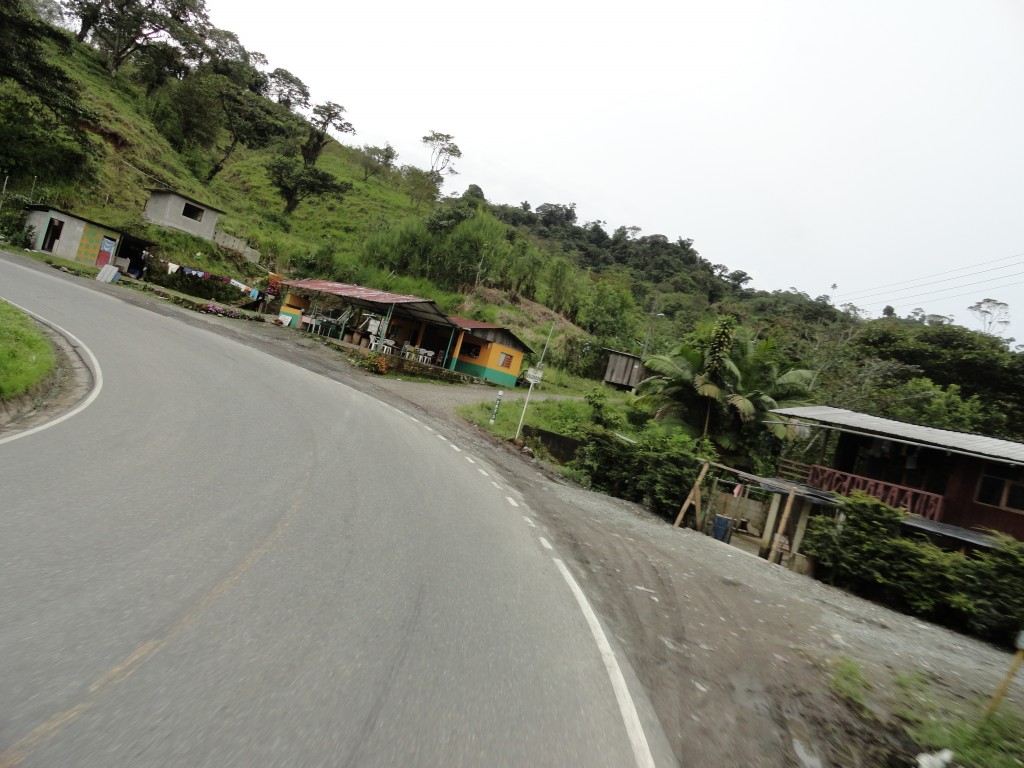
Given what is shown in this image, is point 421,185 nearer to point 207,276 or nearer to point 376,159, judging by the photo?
point 376,159

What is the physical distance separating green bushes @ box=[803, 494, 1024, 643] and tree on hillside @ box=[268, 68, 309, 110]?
93.0 m

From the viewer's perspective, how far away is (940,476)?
16.5 metres

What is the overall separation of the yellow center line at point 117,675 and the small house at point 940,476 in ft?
47.1

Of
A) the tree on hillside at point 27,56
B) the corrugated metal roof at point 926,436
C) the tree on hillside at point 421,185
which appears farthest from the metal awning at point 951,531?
the tree on hillside at point 421,185

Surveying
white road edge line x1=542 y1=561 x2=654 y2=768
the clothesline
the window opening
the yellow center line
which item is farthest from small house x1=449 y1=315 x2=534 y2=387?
the yellow center line

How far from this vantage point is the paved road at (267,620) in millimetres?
2824

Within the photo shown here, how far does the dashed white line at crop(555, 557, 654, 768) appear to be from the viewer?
3502mm

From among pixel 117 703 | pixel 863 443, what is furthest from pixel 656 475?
pixel 117 703

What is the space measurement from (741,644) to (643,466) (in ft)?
34.2

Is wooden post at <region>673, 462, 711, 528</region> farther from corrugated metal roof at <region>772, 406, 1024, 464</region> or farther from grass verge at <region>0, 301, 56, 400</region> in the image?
grass verge at <region>0, 301, 56, 400</region>

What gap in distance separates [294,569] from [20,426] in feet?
18.3

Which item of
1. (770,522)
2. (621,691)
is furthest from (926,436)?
(621,691)

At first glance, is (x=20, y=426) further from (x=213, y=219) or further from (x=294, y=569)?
(x=213, y=219)

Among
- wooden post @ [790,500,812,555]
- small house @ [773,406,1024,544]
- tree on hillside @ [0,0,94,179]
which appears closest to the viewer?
small house @ [773,406,1024,544]
